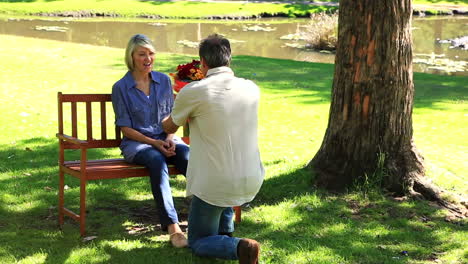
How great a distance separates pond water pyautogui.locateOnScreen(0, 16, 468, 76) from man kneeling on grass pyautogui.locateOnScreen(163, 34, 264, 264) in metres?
16.6

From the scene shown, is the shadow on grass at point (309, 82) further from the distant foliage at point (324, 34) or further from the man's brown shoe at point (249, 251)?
the man's brown shoe at point (249, 251)

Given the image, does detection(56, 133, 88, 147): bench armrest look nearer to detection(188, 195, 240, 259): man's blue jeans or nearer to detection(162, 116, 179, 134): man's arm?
detection(162, 116, 179, 134): man's arm

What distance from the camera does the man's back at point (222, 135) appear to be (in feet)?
15.0

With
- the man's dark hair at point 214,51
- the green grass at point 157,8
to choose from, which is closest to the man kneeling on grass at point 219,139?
the man's dark hair at point 214,51

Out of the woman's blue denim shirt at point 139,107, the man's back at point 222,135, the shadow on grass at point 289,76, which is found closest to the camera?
the man's back at point 222,135

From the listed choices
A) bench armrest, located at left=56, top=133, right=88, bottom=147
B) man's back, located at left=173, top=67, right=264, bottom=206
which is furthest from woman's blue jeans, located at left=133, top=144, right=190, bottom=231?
man's back, located at left=173, top=67, right=264, bottom=206

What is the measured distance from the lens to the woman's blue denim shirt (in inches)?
227

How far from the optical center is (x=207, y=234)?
15.8 ft

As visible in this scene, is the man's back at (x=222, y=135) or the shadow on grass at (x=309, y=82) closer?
the man's back at (x=222, y=135)

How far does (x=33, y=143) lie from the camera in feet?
28.3

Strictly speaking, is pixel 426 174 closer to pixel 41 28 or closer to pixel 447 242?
pixel 447 242

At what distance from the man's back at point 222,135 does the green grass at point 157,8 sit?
31778 millimetres

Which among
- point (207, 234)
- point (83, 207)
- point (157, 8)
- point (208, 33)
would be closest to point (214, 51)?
point (207, 234)

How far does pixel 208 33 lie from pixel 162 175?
25167mm
